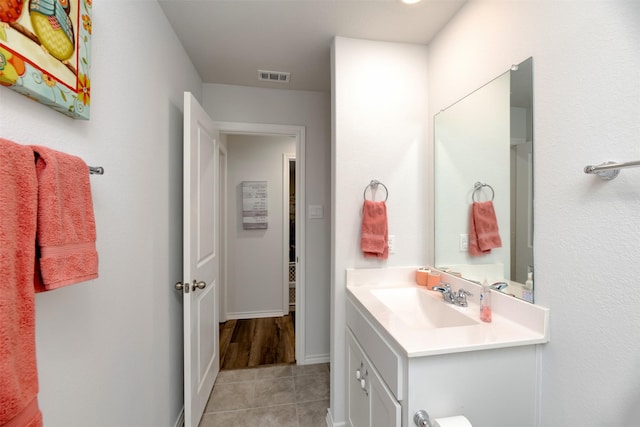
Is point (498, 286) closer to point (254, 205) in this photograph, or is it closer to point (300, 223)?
point (300, 223)

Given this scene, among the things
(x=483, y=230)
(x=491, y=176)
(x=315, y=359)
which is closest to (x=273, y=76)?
(x=491, y=176)

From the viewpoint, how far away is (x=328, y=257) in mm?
2449

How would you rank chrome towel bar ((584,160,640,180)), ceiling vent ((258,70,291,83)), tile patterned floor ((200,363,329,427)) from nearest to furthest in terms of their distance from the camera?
chrome towel bar ((584,160,640,180))
tile patterned floor ((200,363,329,427))
ceiling vent ((258,70,291,83))

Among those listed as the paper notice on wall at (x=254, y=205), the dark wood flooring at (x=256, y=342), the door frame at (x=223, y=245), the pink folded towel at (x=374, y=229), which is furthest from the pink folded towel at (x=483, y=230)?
the door frame at (x=223, y=245)

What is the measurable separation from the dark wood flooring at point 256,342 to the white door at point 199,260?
14.2 inches

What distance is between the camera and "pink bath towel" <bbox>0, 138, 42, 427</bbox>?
50 centimetres

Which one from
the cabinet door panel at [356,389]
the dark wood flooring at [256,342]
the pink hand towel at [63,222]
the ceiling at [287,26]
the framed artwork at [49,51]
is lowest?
the dark wood flooring at [256,342]

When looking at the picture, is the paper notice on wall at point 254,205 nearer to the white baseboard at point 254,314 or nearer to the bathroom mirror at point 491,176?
the white baseboard at point 254,314

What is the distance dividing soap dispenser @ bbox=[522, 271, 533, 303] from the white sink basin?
0.26 m

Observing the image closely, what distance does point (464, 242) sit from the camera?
1464mm

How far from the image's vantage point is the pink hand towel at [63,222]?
2.02ft

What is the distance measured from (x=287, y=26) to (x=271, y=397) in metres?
2.46

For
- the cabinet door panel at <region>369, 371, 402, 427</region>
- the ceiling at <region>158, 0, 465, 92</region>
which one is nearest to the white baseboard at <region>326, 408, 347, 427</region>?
the cabinet door panel at <region>369, 371, 402, 427</region>

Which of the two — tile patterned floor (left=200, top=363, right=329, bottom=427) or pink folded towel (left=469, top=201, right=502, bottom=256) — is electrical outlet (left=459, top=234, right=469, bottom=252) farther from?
tile patterned floor (left=200, top=363, right=329, bottom=427)
